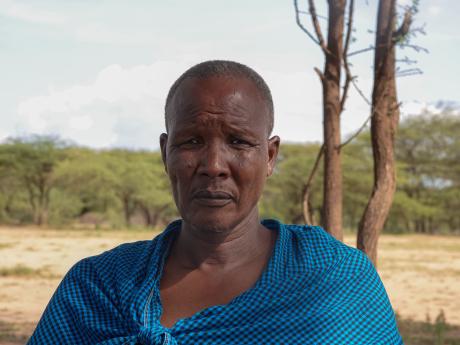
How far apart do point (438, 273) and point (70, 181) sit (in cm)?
2750

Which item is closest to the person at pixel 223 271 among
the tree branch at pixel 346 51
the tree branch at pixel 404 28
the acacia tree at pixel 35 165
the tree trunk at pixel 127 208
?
the tree branch at pixel 346 51

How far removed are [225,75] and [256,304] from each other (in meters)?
0.58

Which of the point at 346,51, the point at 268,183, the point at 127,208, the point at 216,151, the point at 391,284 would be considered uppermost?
the point at 346,51

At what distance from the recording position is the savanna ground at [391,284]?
8898mm

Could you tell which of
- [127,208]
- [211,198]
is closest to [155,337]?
[211,198]

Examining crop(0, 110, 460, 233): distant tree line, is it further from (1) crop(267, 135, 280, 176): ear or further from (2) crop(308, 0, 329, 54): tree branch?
(1) crop(267, 135, 280, 176): ear

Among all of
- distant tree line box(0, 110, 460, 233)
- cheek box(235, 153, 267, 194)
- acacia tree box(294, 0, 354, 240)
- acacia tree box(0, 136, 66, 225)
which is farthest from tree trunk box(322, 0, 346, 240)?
acacia tree box(0, 136, 66, 225)

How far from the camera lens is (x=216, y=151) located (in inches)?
70.7

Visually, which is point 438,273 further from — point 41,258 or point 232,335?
point 232,335

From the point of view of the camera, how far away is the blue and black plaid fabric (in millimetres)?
1698

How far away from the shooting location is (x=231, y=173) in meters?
1.82

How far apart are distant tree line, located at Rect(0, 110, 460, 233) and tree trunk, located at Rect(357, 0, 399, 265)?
34.4 meters

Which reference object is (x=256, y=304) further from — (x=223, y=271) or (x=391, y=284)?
(x=391, y=284)

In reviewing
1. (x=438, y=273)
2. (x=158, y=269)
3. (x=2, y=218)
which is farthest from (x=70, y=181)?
(x=158, y=269)
